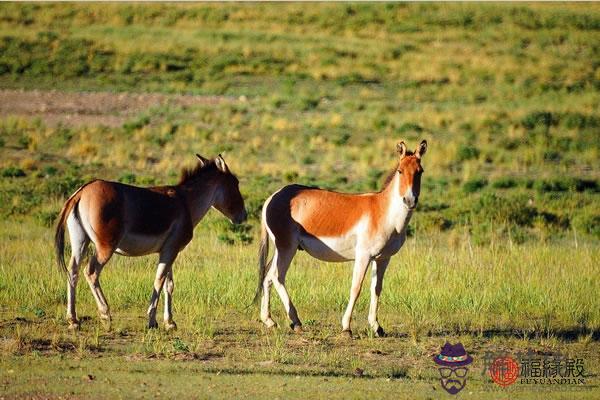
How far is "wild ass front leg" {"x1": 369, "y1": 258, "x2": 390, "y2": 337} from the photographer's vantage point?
43.8 ft

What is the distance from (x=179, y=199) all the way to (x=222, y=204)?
3.35 feet

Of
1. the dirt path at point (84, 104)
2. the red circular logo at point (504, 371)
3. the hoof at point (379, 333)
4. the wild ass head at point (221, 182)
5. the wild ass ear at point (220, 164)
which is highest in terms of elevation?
the dirt path at point (84, 104)

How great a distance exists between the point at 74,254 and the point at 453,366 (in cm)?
454

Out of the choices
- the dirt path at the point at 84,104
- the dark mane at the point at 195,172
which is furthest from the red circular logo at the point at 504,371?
the dirt path at the point at 84,104

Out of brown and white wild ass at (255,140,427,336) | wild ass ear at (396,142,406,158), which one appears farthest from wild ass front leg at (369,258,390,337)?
wild ass ear at (396,142,406,158)

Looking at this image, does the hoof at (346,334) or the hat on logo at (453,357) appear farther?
the hoof at (346,334)

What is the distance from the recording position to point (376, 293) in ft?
44.2

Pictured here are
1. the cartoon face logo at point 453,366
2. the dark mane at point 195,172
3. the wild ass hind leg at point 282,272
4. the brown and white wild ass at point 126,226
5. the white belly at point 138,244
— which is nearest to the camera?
the cartoon face logo at point 453,366

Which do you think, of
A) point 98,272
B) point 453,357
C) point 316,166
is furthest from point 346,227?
point 316,166

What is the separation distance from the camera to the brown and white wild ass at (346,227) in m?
13.0

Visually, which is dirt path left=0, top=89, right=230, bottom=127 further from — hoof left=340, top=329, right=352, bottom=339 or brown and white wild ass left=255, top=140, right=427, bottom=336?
hoof left=340, top=329, right=352, bottom=339

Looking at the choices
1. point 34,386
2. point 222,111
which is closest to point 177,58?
point 222,111

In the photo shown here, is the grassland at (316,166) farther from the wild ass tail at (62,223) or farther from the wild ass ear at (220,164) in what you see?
the wild ass ear at (220,164)

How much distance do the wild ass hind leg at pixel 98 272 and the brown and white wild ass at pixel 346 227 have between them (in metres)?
1.98
